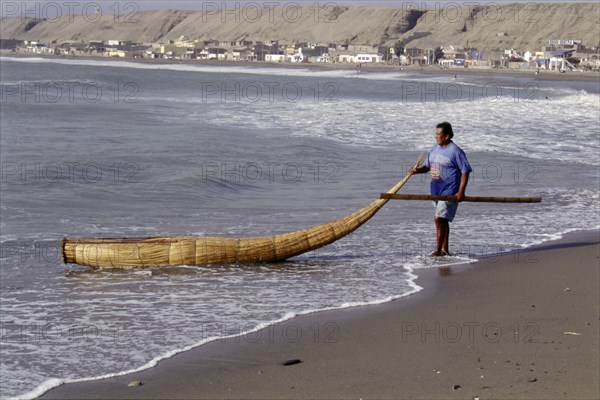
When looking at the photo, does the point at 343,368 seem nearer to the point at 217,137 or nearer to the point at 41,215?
the point at 41,215

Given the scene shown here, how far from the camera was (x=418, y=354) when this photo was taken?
20.9ft

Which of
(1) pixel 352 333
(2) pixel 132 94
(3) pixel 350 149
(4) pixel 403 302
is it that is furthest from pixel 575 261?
(2) pixel 132 94

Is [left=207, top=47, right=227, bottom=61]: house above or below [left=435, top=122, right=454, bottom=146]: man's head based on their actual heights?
above

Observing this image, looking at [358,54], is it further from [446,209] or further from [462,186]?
[462,186]

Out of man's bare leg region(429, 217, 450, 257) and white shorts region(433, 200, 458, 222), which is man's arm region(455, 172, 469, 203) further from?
man's bare leg region(429, 217, 450, 257)

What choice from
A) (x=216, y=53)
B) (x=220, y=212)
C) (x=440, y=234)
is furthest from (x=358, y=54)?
(x=440, y=234)

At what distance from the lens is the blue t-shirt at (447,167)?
969 cm

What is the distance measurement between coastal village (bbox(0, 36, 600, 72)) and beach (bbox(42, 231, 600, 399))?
110491 millimetres

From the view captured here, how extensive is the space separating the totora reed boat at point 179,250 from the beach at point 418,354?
1.75 meters

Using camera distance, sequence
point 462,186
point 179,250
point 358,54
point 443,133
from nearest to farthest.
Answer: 1. point 179,250
2. point 462,186
3. point 443,133
4. point 358,54

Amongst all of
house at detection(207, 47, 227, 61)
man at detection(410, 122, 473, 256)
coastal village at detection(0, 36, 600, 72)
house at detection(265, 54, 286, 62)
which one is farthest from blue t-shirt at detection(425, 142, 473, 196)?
house at detection(207, 47, 227, 61)

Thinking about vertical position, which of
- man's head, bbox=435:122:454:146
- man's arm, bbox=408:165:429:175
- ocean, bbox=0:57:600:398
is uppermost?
man's head, bbox=435:122:454:146

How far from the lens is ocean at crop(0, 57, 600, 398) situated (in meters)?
7.20

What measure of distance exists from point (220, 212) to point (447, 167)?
438 cm
